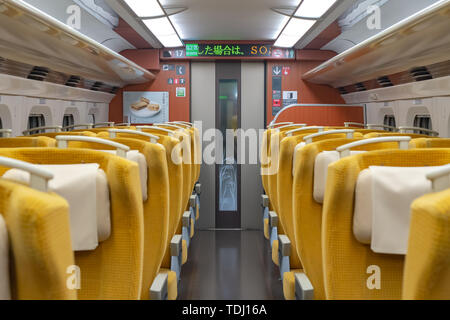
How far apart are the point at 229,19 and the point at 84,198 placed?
4998mm

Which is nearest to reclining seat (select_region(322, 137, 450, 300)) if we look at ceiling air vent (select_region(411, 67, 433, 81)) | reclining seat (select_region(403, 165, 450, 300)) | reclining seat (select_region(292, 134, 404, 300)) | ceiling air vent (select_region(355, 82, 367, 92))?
reclining seat (select_region(292, 134, 404, 300))

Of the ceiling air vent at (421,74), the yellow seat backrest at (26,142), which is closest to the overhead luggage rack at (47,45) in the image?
the yellow seat backrest at (26,142)

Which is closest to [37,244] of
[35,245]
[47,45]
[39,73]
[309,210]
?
[35,245]

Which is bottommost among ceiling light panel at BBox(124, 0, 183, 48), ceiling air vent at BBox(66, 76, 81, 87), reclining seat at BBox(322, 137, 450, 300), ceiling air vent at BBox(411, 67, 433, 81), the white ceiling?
reclining seat at BBox(322, 137, 450, 300)

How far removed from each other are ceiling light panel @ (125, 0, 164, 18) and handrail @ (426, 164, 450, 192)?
3.93 meters

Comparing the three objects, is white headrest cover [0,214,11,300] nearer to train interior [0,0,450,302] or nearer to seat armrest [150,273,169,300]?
train interior [0,0,450,302]

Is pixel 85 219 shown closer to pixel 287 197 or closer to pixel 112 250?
pixel 112 250

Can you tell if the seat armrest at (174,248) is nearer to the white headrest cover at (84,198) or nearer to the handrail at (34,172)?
the white headrest cover at (84,198)

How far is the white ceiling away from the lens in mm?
4940

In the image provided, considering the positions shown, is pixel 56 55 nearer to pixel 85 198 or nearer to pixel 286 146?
pixel 286 146

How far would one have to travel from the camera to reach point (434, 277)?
2.73ft

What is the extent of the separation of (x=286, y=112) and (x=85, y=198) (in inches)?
245

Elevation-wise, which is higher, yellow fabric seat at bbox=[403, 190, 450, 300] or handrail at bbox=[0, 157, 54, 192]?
handrail at bbox=[0, 157, 54, 192]

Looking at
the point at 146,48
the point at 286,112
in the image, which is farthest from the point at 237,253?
the point at 146,48
